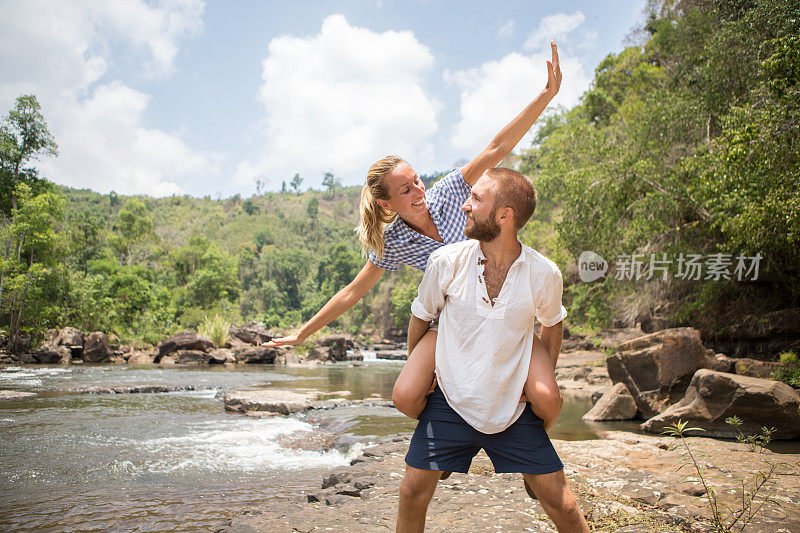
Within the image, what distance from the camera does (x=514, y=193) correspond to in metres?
2.11

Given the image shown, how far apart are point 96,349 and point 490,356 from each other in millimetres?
25005

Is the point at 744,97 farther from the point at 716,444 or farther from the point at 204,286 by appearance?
the point at 204,286

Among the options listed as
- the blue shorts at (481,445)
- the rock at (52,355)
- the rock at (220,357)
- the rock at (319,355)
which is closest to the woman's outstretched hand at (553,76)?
the blue shorts at (481,445)

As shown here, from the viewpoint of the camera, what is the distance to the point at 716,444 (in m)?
5.93

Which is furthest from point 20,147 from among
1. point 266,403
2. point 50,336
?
point 266,403

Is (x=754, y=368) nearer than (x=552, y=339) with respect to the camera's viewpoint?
No

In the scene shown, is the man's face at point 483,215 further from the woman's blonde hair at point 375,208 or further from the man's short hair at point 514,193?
the woman's blonde hair at point 375,208

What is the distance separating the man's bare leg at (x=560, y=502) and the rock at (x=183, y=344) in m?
25.3

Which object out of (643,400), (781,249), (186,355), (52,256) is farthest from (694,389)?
(52,256)

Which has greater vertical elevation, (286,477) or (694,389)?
(694,389)

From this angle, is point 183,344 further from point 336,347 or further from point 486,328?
point 486,328

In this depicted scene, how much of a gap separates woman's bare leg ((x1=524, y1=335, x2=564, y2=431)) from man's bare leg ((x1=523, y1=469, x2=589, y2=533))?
0.67 ft

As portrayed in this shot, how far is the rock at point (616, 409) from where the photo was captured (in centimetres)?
899

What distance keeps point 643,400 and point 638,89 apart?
58.7 feet
